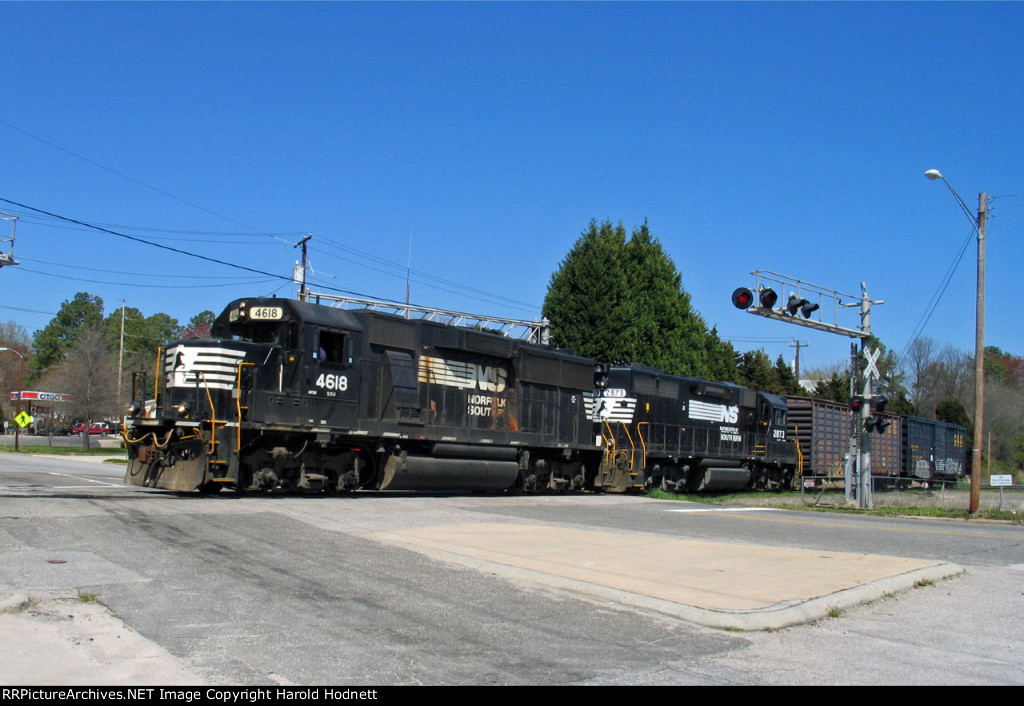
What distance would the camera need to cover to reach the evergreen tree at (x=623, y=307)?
41.7m

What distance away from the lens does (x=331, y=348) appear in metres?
17.8

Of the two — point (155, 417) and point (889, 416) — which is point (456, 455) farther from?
point (889, 416)

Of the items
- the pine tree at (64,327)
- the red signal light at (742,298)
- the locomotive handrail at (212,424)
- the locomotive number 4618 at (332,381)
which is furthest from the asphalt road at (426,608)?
the pine tree at (64,327)

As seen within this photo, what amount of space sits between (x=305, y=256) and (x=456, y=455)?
19.7 meters

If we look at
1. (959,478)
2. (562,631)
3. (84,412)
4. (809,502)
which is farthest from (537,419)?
(84,412)

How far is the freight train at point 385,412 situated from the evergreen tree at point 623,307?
14.8m

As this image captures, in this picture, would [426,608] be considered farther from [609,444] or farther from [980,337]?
[980,337]

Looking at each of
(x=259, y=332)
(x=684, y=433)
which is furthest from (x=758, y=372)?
(x=259, y=332)

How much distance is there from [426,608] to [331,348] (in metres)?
11.2

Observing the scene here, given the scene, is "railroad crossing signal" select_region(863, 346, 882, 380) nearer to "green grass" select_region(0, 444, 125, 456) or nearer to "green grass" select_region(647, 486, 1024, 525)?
"green grass" select_region(647, 486, 1024, 525)

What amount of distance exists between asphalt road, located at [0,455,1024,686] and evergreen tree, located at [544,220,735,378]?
2797 centimetres

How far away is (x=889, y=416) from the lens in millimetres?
36969

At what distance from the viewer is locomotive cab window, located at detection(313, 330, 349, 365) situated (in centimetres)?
1748

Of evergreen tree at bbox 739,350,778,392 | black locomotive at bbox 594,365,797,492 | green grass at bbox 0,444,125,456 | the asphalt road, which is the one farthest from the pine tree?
the asphalt road
